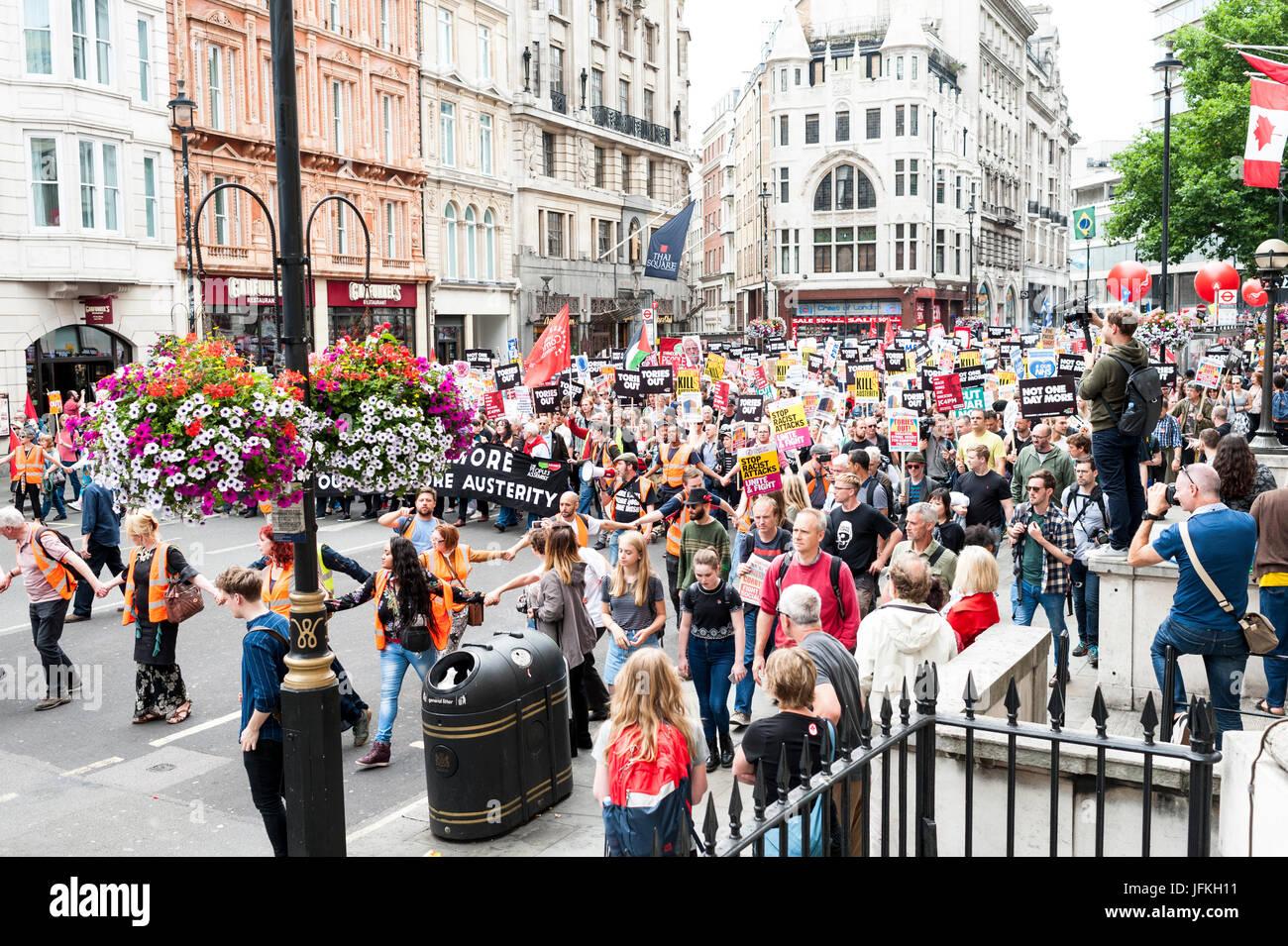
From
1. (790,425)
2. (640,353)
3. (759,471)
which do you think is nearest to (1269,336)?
(790,425)

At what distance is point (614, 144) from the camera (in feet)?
181

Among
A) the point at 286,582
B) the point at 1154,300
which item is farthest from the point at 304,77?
the point at 1154,300

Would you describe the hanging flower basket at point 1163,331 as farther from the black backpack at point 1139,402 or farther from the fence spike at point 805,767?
the fence spike at point 805,767

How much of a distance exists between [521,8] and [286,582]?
44020mm

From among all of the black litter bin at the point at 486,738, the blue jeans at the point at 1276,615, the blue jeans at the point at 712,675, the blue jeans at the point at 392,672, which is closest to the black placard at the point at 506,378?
the blue jeans at the point at 392,672

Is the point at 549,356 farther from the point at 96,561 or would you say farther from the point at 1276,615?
the point at 1276,615

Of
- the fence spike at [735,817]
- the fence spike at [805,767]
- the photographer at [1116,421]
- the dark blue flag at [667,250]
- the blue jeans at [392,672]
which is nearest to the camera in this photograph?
the fence spike at [735,817]

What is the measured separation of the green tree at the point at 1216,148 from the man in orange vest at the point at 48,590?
3634cm

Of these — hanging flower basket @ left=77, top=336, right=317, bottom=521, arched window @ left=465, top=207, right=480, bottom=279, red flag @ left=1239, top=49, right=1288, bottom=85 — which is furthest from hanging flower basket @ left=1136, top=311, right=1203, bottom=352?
hanging flower basket @ left=77, top=336, right=317, bottom=521

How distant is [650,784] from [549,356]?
1695 centimetres

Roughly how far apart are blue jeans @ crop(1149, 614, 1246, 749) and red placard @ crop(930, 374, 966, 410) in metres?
11.5

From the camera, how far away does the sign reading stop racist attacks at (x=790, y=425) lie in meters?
14.5

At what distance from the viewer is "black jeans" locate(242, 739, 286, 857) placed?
659cm
